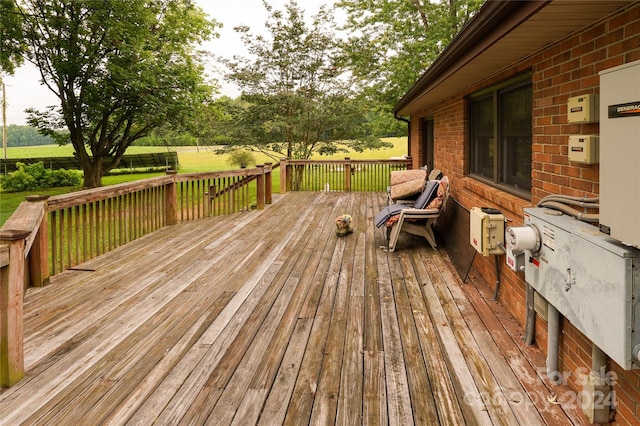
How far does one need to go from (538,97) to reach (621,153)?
158 centimetres

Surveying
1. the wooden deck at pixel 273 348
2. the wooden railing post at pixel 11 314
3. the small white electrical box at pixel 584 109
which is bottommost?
the wooden deck at pixel 273 348

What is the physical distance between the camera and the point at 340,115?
15086 mm

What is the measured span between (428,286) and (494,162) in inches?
55.4

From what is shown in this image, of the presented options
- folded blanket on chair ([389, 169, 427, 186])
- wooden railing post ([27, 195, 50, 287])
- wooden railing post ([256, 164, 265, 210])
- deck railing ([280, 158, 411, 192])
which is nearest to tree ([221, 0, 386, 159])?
deck railing ([280, 158, 411, 192])

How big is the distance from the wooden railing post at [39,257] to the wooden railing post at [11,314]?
178 centimetres

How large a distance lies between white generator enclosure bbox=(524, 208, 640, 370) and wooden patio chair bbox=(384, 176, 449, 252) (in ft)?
9.83

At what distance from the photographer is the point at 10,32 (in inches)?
468

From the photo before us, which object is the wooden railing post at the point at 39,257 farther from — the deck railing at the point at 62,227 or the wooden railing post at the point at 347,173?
the wooden railing post at the point at 347,173

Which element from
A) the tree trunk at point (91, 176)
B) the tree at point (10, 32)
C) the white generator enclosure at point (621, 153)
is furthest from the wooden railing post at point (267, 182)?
the tree at point (10, 32)

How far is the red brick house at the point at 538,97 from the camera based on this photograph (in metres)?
1.84

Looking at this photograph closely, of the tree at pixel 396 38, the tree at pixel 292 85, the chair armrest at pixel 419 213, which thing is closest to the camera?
the chair armrest at pixel 419 213

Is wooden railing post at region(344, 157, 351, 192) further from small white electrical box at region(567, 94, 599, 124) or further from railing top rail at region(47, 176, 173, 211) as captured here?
small white electrical box at region(567, 94, 599, 124)

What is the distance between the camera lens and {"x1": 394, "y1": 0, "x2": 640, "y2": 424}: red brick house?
1843mm

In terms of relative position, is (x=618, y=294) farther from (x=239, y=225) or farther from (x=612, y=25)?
(x=239, y=225)
